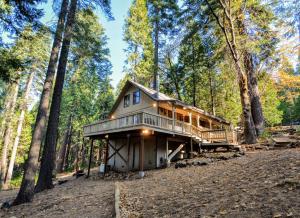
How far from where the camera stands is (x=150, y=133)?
1359cm

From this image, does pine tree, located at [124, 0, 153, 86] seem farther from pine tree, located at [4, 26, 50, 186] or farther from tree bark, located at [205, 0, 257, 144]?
tree bark, located at [205, 0, 257, 144]

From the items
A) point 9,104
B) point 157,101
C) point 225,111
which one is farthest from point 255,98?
point 9,104

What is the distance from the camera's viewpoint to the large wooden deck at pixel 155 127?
12.9 meters

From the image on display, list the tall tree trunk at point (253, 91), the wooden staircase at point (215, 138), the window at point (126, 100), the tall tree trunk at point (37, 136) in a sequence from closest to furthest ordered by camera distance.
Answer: the tall tree trunk at point (37, 136) → the wooden staircase at point (215, 138) → the tall tree trunk at point (253, 91) → the window at point (126, 100)

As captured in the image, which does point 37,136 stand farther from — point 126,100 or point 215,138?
point 215,138

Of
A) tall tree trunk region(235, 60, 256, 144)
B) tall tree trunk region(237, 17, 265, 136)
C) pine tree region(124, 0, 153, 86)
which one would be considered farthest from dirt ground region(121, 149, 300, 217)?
pine tree region(124, 0, 153, 86)

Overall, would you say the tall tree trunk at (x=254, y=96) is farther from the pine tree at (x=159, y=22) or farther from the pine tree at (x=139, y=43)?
the pine tree at (x=139, y=43)

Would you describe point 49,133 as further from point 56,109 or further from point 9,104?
point 9,104

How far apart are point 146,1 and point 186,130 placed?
64.6ft

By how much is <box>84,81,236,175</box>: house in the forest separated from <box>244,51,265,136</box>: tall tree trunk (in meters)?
2.97

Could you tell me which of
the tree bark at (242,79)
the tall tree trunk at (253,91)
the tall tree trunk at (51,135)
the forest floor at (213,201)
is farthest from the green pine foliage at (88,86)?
the forest floor at (213,201)

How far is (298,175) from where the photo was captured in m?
5.31

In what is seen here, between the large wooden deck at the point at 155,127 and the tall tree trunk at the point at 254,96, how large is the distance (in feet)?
10.0

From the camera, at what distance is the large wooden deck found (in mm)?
12898
